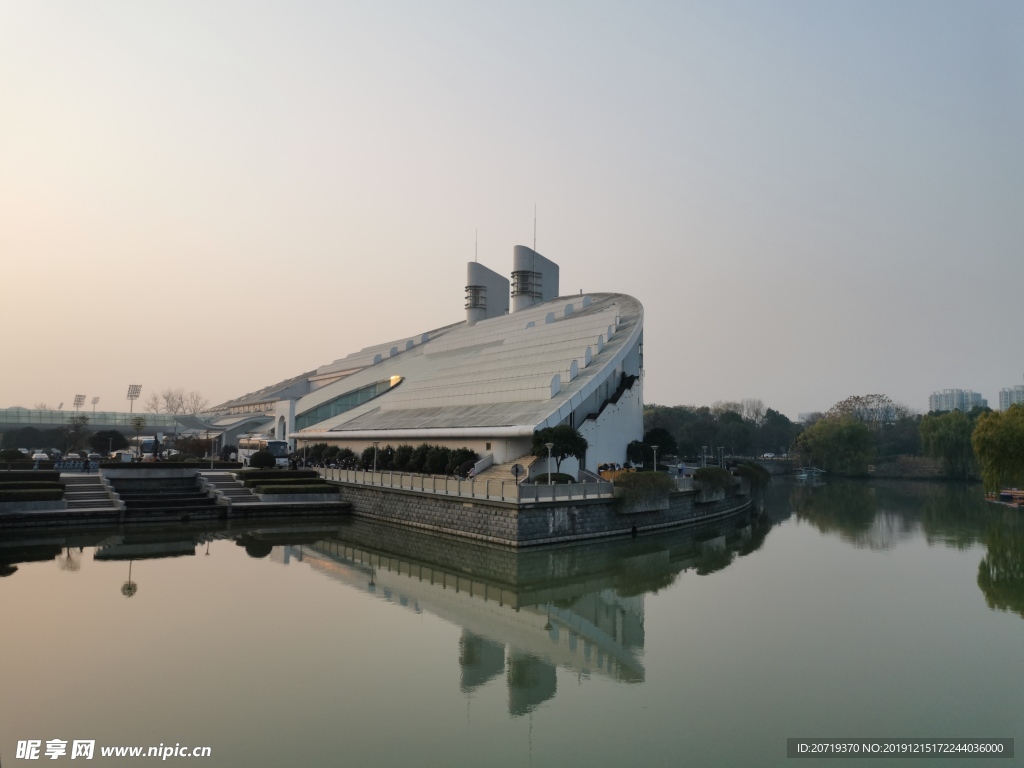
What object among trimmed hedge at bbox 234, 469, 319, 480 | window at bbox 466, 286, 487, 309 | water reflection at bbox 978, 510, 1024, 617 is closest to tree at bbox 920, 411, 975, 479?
water reflection at bbox 978, 510, 1024, 617

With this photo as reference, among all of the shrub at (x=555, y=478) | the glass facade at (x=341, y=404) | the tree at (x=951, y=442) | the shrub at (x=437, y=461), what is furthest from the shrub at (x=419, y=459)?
the tree at (x=951, y=442)

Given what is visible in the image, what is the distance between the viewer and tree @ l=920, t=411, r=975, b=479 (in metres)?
58.4

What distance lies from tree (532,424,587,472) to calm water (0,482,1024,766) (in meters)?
4.63

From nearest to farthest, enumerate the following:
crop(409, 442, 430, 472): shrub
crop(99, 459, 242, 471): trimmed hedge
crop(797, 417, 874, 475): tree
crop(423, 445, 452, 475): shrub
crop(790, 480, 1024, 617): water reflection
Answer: crop(790, 480, 1024, 617): water reflection → crop(423, 445, 452, 475): shrub → crop(409, 442, 430, 472): shrub → crop(99, 459, 242, 471): trimmed hedge → crop(797, 417, 874, 475): tree

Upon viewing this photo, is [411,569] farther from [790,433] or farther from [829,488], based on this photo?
[790,433]

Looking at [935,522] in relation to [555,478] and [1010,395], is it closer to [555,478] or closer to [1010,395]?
[555,478]

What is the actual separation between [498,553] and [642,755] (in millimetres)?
13679

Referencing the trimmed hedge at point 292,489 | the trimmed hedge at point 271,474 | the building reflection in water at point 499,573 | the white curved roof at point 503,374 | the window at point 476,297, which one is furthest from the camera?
the window at point 476,297

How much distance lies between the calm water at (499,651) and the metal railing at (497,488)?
1.72 meters

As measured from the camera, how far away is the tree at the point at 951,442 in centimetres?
5838

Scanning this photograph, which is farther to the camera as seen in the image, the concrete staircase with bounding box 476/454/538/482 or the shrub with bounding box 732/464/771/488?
the shrub with bounding box 732/464/771/488

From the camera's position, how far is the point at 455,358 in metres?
44.9

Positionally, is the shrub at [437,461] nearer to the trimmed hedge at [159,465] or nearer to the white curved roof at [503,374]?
the white curved roof at [503,374]

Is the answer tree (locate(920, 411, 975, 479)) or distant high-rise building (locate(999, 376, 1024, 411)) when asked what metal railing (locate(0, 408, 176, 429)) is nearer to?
tree (locate(920, 411, 975, 479))
